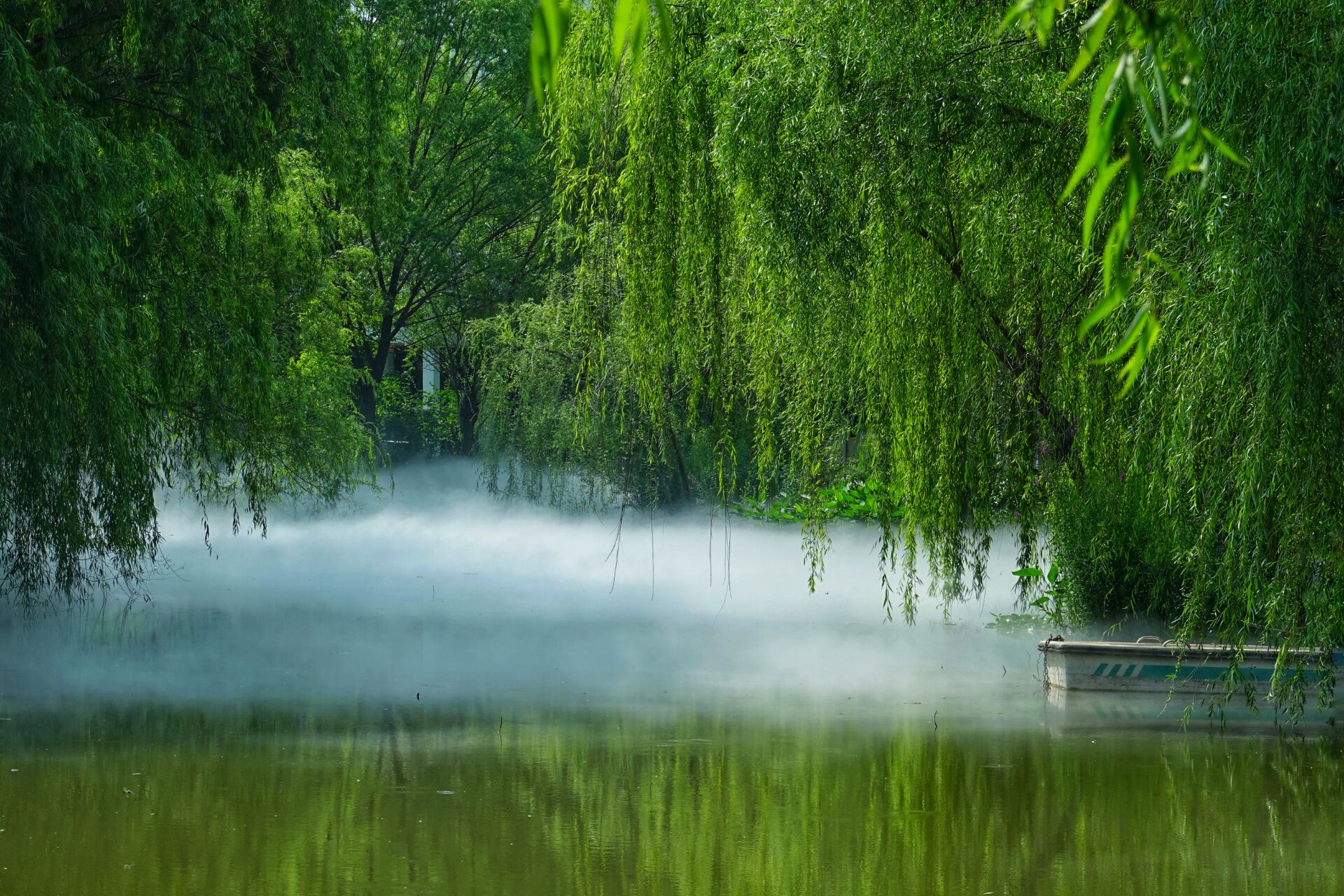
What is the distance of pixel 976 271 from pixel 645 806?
3.38 meters

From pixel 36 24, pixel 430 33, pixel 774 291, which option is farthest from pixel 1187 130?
pixel 430 33

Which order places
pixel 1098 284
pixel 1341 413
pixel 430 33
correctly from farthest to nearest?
pixel 430 33, pixel 1098 284, pixel 1341 413

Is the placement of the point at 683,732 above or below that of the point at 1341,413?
below

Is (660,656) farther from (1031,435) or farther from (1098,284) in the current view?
(1098,284)

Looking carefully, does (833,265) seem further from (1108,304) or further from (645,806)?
(1108,304)

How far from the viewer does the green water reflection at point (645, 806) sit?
6.21 m

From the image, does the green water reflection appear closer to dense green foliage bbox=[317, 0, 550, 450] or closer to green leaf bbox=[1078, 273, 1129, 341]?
green leaf bbox=[1078, 273, 1129, 341]

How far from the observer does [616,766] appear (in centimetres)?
855

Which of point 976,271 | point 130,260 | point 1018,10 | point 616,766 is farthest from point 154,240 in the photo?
point 1018,10

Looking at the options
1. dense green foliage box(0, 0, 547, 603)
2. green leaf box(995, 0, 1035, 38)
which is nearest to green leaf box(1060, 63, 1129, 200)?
green leaf box(995, 0, 1035, 38)

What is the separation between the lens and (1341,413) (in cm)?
515

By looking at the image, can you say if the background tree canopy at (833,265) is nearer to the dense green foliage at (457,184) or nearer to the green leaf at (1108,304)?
the green leaf at (1108,304)

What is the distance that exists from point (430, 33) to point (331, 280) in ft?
28.9

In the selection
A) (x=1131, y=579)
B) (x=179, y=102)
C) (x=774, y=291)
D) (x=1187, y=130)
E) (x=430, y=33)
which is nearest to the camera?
(x=1187, y=130)
